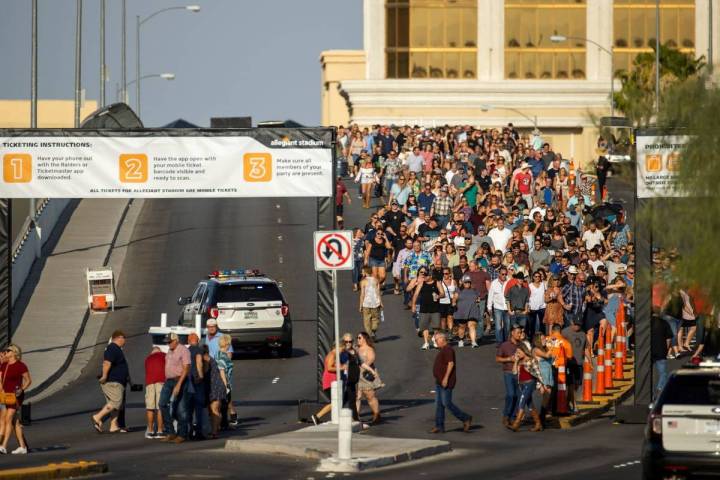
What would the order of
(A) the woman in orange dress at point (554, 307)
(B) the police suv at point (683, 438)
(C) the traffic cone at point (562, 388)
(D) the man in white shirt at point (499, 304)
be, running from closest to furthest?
(B) the police suv at point (683, 438) → (C) the traffic cone at point (562, 388) → (A) the woman in orange dress at point (554, 307) → (D) the man in white shirt at point (499, 304)

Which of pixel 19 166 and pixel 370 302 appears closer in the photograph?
pixel 19 166

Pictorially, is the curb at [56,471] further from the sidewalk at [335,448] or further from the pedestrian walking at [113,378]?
the pedestrian walking at [113,378]

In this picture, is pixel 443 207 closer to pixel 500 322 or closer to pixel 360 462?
pixel 500 322

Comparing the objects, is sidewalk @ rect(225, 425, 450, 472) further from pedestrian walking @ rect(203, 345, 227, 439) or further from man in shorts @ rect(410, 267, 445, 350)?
man in shorts @ rect(410, 267, 445, 350)

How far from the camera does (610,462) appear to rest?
73.2 ft

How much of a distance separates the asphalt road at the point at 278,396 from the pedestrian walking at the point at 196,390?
0.56m

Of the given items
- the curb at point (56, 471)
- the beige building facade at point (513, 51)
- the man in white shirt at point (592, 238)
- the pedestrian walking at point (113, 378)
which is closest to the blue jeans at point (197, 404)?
the pedestrian walking at point (113, 378)

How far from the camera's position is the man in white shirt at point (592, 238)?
1585 inches

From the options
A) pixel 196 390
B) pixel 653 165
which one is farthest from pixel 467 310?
pixel 196 390

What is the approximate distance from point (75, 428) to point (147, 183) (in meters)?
4.12

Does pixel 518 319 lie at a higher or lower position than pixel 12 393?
higher

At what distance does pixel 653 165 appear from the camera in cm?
2659

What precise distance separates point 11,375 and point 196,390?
2943 mm

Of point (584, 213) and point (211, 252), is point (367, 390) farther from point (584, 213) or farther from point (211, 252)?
point (211, 252)
